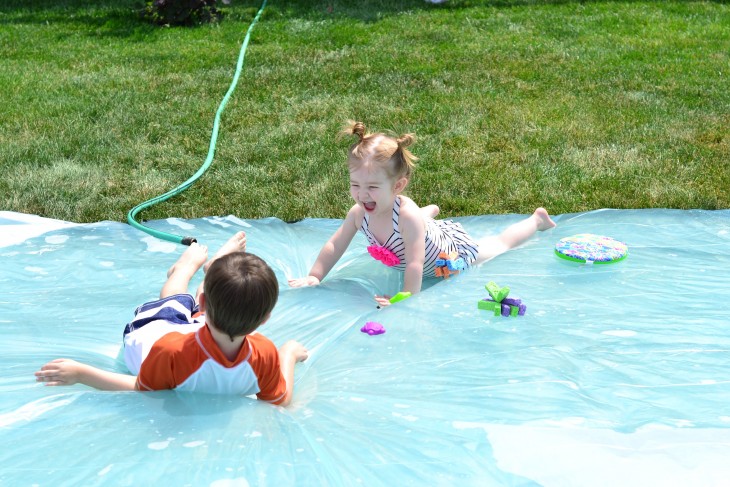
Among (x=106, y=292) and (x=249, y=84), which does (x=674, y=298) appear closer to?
(x=106, y=292)

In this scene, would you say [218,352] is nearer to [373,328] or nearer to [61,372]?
[61,372]

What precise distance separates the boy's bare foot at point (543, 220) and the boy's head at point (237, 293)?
2.34m

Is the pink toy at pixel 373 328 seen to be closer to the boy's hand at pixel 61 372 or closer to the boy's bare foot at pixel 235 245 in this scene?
the boy's bare foot at pixel 235 245

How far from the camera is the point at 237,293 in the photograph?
96.5 inches

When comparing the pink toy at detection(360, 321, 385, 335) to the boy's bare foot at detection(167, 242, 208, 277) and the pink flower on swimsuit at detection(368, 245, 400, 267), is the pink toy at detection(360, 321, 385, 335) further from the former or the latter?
the boy's bare foot at detection(167, 242, 208, 277)

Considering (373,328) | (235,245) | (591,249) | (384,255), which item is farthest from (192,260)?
(591,249)

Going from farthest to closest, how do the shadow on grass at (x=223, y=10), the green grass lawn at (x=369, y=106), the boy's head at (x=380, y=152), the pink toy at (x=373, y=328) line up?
the shadow on grass at (x=223, y=10) → the green grass lawn at (x=369, y=106) → the boy's head at (x=380, y=152) → the pink toy at (x=373, y=328)

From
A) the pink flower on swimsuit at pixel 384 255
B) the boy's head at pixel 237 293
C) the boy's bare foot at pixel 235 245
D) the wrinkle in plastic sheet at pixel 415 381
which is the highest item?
the boy's head at pixel 237 293

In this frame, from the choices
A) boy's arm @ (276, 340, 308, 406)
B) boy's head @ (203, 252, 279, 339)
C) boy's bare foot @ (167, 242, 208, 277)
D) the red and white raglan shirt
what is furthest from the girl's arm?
boy's head @ (203, 252, 279, 339)

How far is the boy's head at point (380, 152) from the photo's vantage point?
12.3ft

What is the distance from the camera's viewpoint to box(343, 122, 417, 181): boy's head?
3.76 m

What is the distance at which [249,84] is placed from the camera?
7.59 meters

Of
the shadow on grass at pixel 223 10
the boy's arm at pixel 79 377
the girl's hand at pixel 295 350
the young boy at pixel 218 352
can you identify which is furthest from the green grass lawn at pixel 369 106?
the boy's arm at pixel 79 377

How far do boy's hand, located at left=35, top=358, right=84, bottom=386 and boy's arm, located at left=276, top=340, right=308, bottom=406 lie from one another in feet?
2.06
